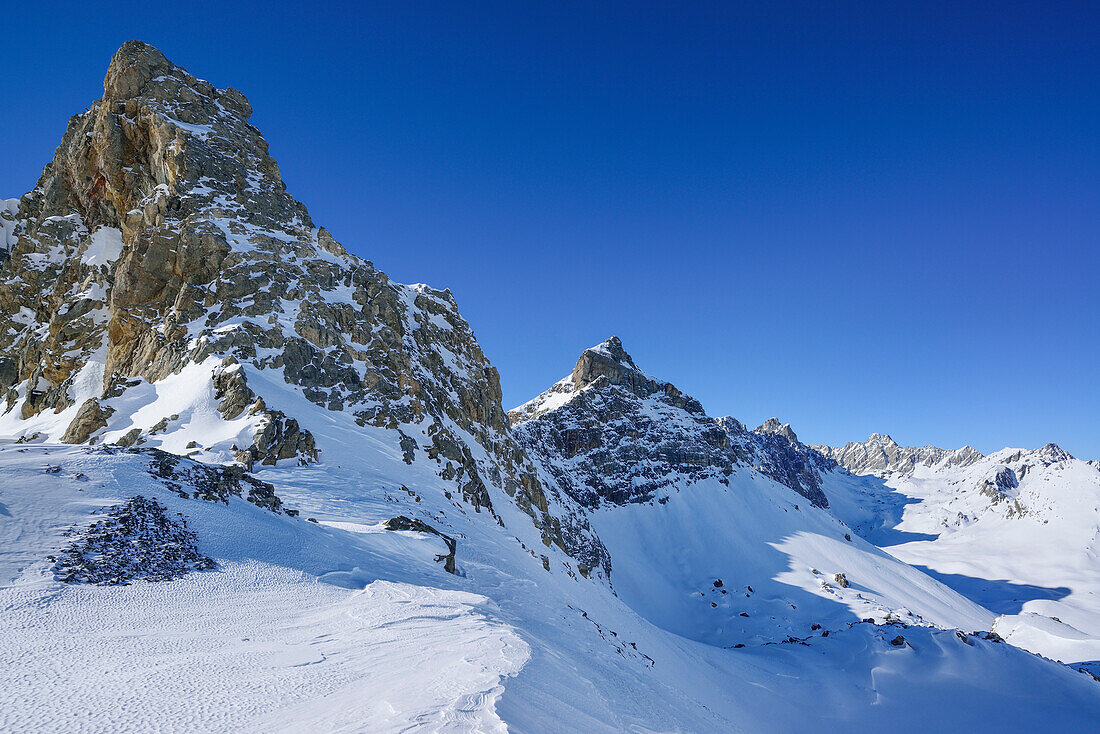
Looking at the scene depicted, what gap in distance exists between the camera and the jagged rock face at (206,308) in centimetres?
3384

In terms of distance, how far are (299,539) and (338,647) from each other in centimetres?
730

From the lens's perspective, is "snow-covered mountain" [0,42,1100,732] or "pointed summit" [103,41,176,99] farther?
"pointed summit" [103,41,176,99]

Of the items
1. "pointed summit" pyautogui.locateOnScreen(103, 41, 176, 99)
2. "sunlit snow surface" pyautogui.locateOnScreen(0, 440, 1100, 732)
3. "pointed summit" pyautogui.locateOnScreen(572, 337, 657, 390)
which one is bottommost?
"sunlit snow surface" pyautogui.locateOnScreen(0, 440, 1100, 732)

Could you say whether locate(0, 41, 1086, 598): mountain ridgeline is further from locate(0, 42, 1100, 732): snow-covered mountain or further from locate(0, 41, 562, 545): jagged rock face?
locate(0, 42, 1100, 732): snow-covered mountain

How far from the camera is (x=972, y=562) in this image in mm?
181000

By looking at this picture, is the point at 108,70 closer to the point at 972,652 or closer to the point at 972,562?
the point at 972,652

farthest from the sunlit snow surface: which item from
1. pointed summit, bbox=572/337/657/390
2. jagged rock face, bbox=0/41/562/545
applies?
pointed summit, bbox=572/337/657/390

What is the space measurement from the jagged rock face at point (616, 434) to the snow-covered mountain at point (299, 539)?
19654 mm

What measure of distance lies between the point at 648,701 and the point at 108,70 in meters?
78.3

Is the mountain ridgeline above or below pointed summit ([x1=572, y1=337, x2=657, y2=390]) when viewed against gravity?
below

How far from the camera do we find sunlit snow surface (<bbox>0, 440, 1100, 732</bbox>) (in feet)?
20.9

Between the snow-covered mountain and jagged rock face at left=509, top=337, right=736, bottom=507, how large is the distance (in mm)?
19654

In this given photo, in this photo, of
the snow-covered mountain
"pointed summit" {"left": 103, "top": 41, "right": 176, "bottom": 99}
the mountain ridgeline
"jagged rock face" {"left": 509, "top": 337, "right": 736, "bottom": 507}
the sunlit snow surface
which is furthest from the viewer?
"jagged rock face" {"left": 509, "top": 337, "right": 736, "bottom": 507}

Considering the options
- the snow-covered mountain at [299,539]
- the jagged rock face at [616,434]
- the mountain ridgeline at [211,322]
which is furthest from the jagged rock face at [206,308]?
the jagged rock face at [616,434]
